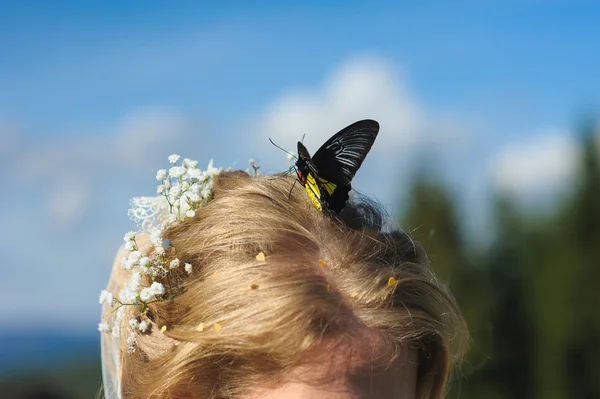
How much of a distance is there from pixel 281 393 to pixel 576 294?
13491mm

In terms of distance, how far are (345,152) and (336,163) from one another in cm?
4

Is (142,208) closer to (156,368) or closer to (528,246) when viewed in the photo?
(156,368)

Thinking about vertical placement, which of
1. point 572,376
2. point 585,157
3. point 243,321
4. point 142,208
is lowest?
point 572,376

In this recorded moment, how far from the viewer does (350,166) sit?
2.02 meters

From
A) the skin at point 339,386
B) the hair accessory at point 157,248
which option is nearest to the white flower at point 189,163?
the hair accessory at point 157,248

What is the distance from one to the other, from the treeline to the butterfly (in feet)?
38.7

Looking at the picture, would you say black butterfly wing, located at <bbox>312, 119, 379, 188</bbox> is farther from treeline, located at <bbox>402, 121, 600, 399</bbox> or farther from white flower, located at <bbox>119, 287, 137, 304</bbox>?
treeline, located at <bbox>402, 121, 600, 399</bbox>

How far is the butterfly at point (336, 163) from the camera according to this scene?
1979 millimetres

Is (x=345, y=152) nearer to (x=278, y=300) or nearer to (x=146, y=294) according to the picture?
(x=278, y=300)

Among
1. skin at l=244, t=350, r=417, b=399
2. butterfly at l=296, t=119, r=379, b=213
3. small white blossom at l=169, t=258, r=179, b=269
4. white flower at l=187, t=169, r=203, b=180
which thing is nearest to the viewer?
skin at l=244, t=350, r=417, b=399

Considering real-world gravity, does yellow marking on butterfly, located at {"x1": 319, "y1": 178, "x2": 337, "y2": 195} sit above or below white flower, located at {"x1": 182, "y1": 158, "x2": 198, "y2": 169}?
below

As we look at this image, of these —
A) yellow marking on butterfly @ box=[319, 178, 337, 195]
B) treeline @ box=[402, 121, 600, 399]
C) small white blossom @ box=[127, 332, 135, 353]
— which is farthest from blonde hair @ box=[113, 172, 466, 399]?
treeline @ box=[402, 121, 600, 399]

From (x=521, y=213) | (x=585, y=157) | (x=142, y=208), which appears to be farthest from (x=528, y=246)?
(x=142, y=208)

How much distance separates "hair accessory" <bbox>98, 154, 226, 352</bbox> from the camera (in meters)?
2.12
